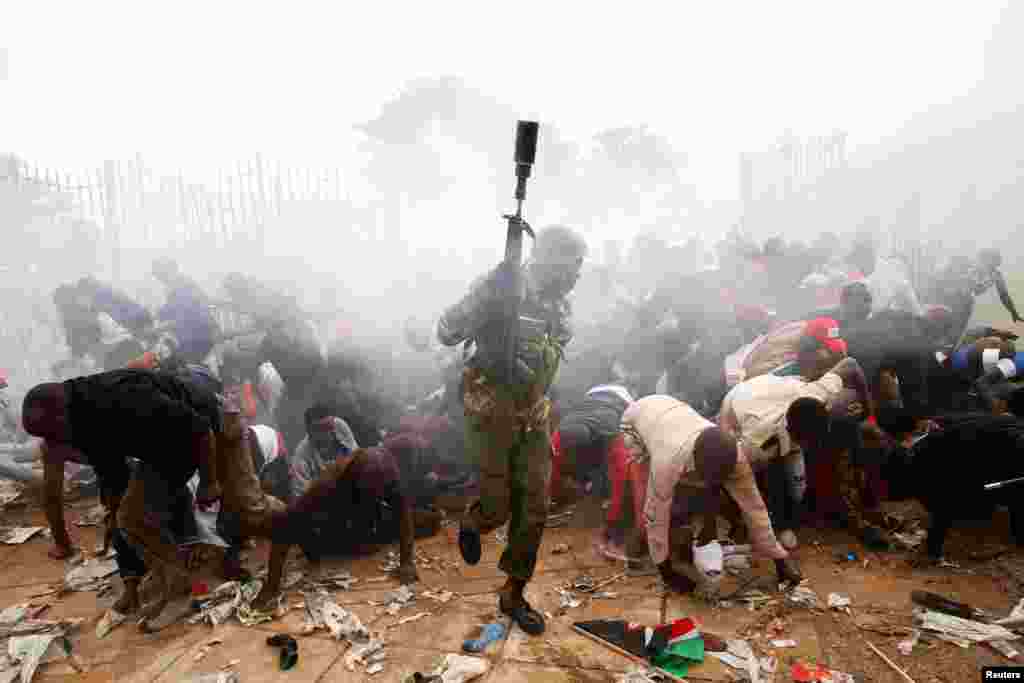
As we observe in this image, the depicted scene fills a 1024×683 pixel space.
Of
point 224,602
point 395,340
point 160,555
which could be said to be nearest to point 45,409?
point 160,555

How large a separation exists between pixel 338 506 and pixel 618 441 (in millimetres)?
2000

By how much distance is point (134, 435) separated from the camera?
333 centimetres

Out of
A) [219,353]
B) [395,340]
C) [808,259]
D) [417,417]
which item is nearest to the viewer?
[417,417]

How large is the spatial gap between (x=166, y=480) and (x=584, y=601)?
2.58m

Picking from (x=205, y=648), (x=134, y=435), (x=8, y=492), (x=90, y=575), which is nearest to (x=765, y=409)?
(x=205, y=648)

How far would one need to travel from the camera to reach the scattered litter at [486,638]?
3.10m

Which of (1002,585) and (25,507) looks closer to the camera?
(1002,585)

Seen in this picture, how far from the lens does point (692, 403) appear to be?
19.2ft

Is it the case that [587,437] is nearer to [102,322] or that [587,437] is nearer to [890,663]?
[890,663]

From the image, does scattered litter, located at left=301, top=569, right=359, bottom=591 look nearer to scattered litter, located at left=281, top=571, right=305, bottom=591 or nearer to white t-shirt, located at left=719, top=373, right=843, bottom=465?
scattered litter, located at left=281, top=571, right=305, bottom=591

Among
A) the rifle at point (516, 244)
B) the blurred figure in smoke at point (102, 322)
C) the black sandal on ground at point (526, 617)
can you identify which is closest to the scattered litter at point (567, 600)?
the black sandal on ground at point (526, 617)

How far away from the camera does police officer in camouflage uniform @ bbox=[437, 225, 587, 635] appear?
10.1 ft

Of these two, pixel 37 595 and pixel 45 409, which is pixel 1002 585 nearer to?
pixel 45 409

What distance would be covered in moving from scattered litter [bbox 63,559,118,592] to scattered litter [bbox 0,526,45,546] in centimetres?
96
